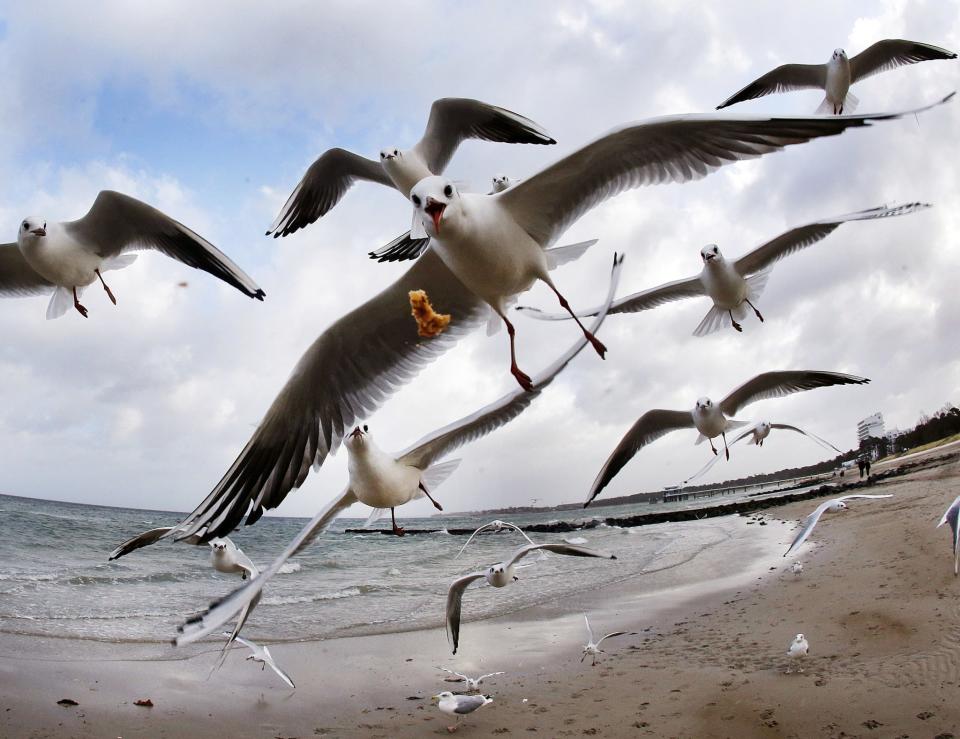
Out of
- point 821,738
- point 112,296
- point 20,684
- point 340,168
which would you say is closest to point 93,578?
point 20,684

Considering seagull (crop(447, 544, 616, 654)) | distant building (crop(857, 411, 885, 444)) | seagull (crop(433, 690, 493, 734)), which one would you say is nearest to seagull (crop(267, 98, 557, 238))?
seagull (crop(447, 544, 616, 654))

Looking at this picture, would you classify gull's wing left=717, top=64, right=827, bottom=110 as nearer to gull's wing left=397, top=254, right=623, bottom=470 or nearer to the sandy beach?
gull's wing left=397, top=254, right=623, bottom=470

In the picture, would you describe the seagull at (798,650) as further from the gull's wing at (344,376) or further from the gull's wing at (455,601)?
the gull's wing at (344,376)

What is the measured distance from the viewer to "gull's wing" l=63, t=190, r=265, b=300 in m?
4.33

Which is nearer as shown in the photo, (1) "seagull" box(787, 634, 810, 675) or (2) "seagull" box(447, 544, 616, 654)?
(2) "seagull" box(447, 544, 616, 654)

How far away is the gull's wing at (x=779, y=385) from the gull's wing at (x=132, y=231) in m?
4.61

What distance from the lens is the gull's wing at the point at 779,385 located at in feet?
23.2

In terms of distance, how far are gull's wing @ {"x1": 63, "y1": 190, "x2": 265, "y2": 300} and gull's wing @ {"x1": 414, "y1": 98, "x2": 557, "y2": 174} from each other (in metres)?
2.54

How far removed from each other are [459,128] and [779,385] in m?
3.57

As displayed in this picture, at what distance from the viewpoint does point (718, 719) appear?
6.03 meters

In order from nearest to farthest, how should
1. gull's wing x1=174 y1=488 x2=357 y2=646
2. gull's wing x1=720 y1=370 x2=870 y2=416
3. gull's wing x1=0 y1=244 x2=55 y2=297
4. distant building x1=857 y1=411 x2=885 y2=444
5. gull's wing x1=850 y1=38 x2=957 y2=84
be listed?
gull's wing x1=174 y1=488 x2=357 y2=646 → gull's wing x1=0 y1=244 x2=55 y2=297 → gull's wing x1=720 y1=370 x2=870 y2=416 → gull's wing x1=850 y1=38 x2=957 y2=84 → distant building x1=857 y1=411 x2=885 y2=444

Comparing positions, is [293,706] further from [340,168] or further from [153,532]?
[340,168]

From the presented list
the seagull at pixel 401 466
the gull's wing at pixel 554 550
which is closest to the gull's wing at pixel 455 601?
the gull's wing at pixel 554 550

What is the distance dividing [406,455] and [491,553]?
56.2 ft
